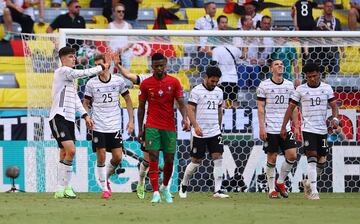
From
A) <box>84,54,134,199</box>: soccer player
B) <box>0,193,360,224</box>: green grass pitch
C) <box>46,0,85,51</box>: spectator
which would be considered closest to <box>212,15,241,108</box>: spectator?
<box>84,54,134,199</box>: soccer player

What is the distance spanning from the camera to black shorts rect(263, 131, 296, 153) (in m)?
15.9

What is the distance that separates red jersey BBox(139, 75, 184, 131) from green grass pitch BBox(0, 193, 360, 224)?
103cm

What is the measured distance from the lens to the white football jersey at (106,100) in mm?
15320

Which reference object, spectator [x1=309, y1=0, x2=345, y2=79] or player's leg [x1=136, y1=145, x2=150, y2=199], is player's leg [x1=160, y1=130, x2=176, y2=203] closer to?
player's leg [x1=136, y1=145, x2=150, y2=199]

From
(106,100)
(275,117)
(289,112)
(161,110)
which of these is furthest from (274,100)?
(161,110)

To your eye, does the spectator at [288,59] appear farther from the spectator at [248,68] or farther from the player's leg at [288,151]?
the player's leg at [288,151]

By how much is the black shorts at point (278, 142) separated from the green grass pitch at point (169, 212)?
1466mm

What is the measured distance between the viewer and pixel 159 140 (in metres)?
13.7

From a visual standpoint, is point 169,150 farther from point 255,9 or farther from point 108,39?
point 255,9

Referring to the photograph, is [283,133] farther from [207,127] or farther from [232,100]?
[232,100]

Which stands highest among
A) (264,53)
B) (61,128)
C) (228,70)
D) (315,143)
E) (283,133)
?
(264,53)

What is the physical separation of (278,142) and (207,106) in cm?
122

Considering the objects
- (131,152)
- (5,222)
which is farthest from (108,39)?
(5,222)

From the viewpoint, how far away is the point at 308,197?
15.5 meters
